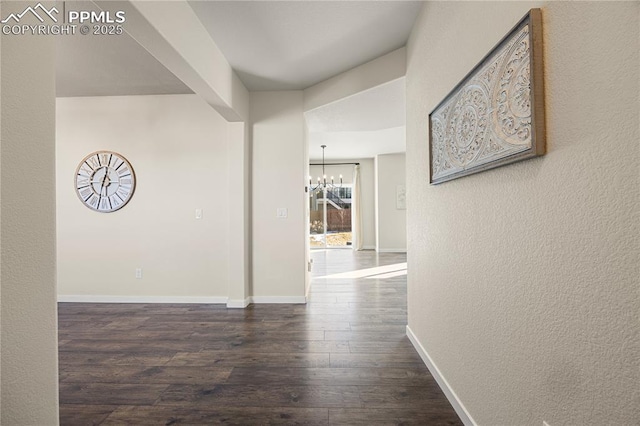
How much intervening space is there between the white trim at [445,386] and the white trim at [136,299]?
8.22 feet

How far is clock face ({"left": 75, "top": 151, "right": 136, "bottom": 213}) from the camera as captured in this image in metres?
3.89

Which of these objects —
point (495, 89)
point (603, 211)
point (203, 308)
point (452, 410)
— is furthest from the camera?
point (203, 308)

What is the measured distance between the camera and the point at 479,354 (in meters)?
1.39

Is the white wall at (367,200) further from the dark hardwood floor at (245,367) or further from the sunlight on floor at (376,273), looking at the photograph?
the dark hardwood floor at (245,367)

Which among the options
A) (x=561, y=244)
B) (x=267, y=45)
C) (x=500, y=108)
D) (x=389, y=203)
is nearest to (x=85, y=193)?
(x=267, y=45)

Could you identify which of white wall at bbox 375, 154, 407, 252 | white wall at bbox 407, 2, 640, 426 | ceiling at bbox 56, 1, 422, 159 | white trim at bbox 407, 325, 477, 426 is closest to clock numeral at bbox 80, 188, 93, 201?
ceiling at bbox 56, 1, 422, 159

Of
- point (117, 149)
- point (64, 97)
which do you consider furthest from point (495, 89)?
point (64, 97)

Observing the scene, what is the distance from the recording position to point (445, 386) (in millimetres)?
1789

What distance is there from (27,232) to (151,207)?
322cm

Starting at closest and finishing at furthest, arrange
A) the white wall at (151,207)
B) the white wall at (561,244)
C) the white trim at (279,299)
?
the white wall at (561,244) → the white trim at (279,299) → the white wall at (151,207)

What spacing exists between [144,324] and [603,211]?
12.0ft

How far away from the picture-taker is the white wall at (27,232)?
2.86 feet

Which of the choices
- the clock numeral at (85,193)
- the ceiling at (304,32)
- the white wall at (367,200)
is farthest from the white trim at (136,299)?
the white wall at (367,200)

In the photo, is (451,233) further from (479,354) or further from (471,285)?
(479,354)
